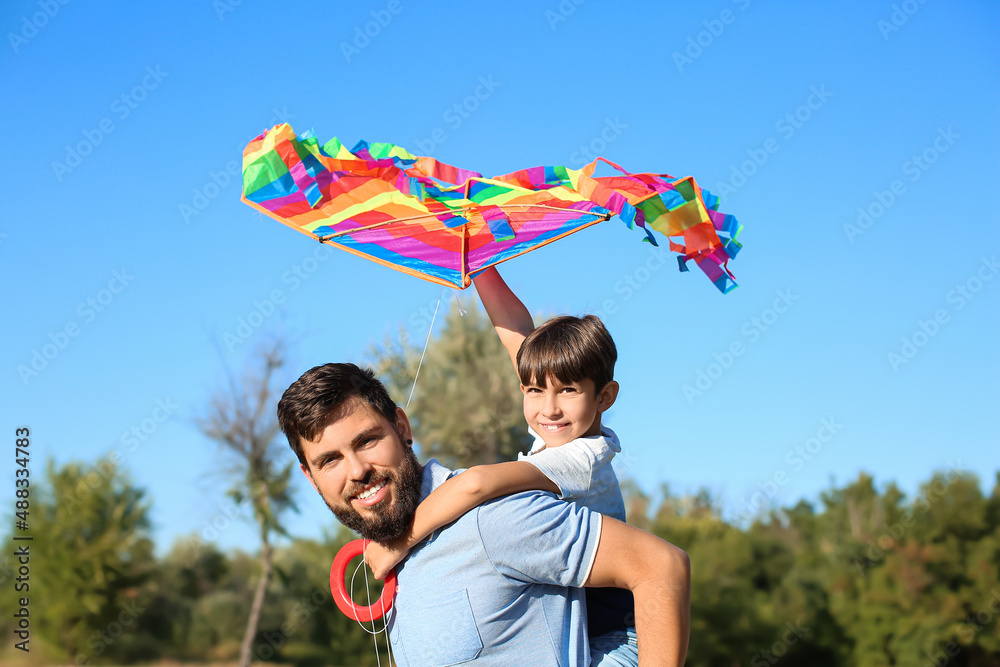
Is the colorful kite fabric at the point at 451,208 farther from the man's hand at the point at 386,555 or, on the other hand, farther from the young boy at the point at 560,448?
the man's hand at the point at 386,555

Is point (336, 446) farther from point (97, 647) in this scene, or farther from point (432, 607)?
point (97, 647)

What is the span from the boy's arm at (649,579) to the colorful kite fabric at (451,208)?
121 cm

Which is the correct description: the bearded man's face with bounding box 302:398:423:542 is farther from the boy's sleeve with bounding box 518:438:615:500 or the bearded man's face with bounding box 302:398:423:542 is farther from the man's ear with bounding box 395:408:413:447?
the boy's sleeve with bounding box 518:438:615:500

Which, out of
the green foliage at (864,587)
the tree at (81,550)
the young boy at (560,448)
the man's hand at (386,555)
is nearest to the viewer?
the young boy at (560,448)

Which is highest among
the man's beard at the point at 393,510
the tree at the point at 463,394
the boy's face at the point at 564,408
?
the tree at the point at 463,394

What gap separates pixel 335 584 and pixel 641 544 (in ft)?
3.62

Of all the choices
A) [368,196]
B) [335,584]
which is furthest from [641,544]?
[368,196]

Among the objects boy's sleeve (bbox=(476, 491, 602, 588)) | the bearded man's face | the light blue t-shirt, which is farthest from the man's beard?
boy's sleeve (bbox=(476, 491, 602, 588))

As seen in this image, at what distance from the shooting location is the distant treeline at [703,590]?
702 inches

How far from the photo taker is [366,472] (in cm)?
231

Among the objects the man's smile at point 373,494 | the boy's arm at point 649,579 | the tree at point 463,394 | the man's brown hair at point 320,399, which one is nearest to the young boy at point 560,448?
the man's smile at point 373,494

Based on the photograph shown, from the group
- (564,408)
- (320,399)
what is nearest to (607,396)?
(564,408)

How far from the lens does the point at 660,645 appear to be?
2.10 metres

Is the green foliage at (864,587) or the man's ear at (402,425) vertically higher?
the green foliage at (864,587)
